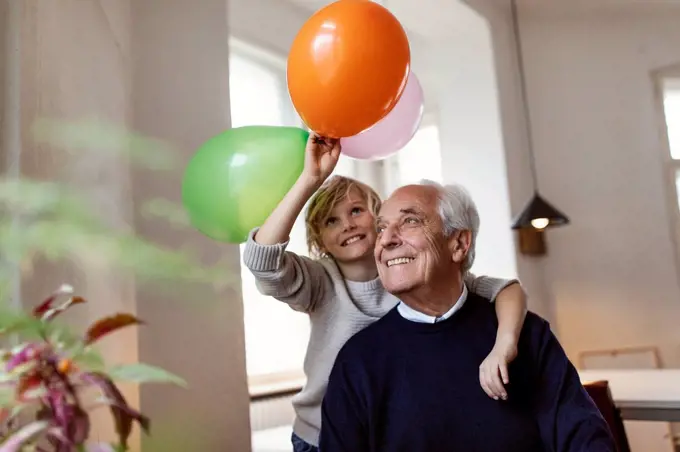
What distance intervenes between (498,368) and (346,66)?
2.07ft

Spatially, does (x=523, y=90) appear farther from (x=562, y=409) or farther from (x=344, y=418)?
(x=344, y=418)

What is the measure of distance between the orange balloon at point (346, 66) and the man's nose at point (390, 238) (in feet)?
0.80

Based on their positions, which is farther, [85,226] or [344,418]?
[344,418]

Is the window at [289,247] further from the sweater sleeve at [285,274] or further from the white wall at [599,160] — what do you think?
the white wall at [599,160]

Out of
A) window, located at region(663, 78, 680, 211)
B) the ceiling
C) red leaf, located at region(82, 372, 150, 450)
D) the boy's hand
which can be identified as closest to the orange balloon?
the boy's hand

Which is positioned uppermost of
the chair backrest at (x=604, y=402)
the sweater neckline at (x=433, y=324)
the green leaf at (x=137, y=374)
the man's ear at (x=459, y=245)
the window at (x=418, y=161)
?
the window at (x=418, y=161)

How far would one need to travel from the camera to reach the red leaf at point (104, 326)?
0.60 metres

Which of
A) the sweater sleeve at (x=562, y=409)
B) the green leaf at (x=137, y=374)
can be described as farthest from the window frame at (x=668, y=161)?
the green leaf at (x=137, y=374)

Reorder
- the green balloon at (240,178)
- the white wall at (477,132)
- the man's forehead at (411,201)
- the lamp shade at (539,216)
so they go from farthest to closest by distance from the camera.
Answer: the white wall at (477,132) < the lamp shade at (539,216) < the man's forehead at (411,201) < the green balloon at (240,178)

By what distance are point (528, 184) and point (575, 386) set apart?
264 cm

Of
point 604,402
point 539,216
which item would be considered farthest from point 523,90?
point 604,402

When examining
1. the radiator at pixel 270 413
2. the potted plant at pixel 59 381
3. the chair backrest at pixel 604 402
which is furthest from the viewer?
the radiator at pixel 270 413

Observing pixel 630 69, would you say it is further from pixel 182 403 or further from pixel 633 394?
pixel 182 403

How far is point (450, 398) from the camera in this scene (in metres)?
1.22
